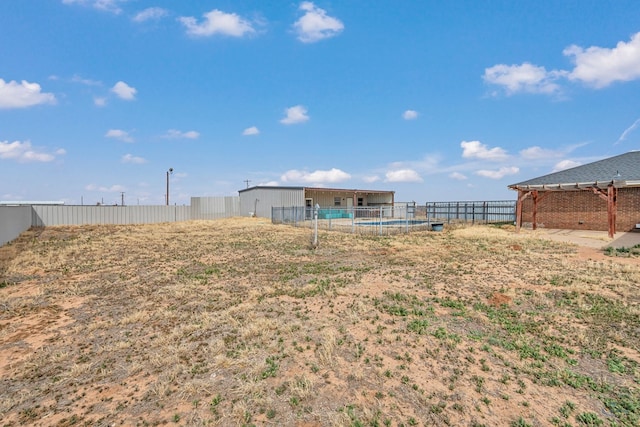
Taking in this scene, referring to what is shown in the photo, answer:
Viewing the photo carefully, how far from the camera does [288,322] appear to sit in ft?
17.2

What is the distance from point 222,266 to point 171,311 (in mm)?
3648

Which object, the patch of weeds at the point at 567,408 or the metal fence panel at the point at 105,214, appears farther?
the metal fence panel at the point at 105,214

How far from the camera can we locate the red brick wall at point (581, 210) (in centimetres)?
1589

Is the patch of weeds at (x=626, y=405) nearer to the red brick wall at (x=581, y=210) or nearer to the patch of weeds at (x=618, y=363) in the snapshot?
the patch of weeds at (x=618, y=363)

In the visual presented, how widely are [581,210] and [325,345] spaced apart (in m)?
20.2

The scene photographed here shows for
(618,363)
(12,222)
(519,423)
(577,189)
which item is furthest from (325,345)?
(12,222)

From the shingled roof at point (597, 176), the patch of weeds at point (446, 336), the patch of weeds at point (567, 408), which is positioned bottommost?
the patch of weeds at point (567, 408)

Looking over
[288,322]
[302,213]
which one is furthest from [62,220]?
[288,322]

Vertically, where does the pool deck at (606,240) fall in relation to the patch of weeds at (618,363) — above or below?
above

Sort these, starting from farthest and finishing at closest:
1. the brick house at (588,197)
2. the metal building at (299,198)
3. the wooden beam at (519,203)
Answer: the metal building at (299,198)
the wooden beam at (519,203)
the brick house at (588,197)

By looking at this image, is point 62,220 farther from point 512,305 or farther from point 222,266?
point 512,305

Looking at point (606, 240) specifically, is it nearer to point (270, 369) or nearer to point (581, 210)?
point (581, 210)

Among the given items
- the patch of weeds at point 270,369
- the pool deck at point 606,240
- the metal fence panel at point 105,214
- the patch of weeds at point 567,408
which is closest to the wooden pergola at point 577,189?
the pool deck at point 606,240

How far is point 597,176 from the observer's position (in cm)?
1756
